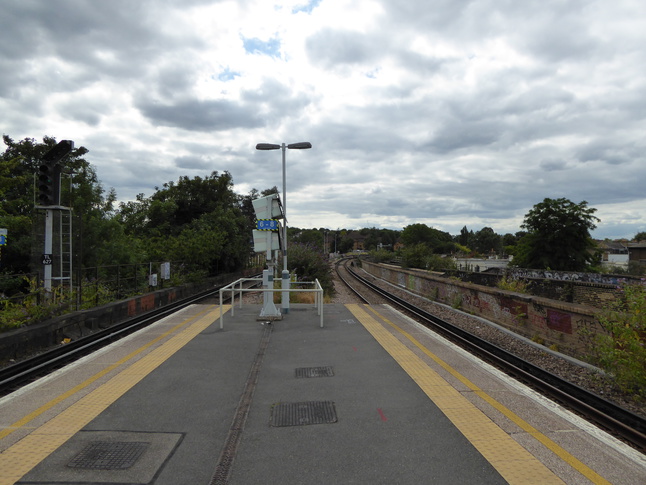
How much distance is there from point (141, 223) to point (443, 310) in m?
23.8

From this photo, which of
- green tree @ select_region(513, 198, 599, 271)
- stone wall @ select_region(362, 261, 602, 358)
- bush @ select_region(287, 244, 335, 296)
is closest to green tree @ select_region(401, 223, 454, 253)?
green tree @ select_region(513, 198, 599, 271)

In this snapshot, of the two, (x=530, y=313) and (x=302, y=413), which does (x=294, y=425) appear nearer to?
(x=302, y=413)

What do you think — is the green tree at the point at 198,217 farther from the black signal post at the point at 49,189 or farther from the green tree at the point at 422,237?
the green tree at the point at 422,237

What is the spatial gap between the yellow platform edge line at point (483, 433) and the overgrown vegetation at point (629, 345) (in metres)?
2.82

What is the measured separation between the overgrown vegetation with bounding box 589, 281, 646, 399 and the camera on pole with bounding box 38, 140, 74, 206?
458 inches

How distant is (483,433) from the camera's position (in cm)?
427

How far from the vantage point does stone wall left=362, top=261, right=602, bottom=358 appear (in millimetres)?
9328

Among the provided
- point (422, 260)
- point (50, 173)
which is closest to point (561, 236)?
point (422, 260)

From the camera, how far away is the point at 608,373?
6.92 m

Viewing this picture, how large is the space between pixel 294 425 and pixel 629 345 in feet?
17.2

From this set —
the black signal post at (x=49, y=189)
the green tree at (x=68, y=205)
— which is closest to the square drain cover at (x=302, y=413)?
the black signal post at (x=49, y=189)

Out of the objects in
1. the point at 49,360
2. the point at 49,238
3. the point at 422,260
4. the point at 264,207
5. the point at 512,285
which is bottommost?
the point at 49,360

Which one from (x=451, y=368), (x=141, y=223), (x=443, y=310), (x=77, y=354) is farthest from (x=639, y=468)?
(x=141, y=223)

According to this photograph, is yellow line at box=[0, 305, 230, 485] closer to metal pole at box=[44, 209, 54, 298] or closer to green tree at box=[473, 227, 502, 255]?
metal pole at box=[44, 209, 54, 298]
